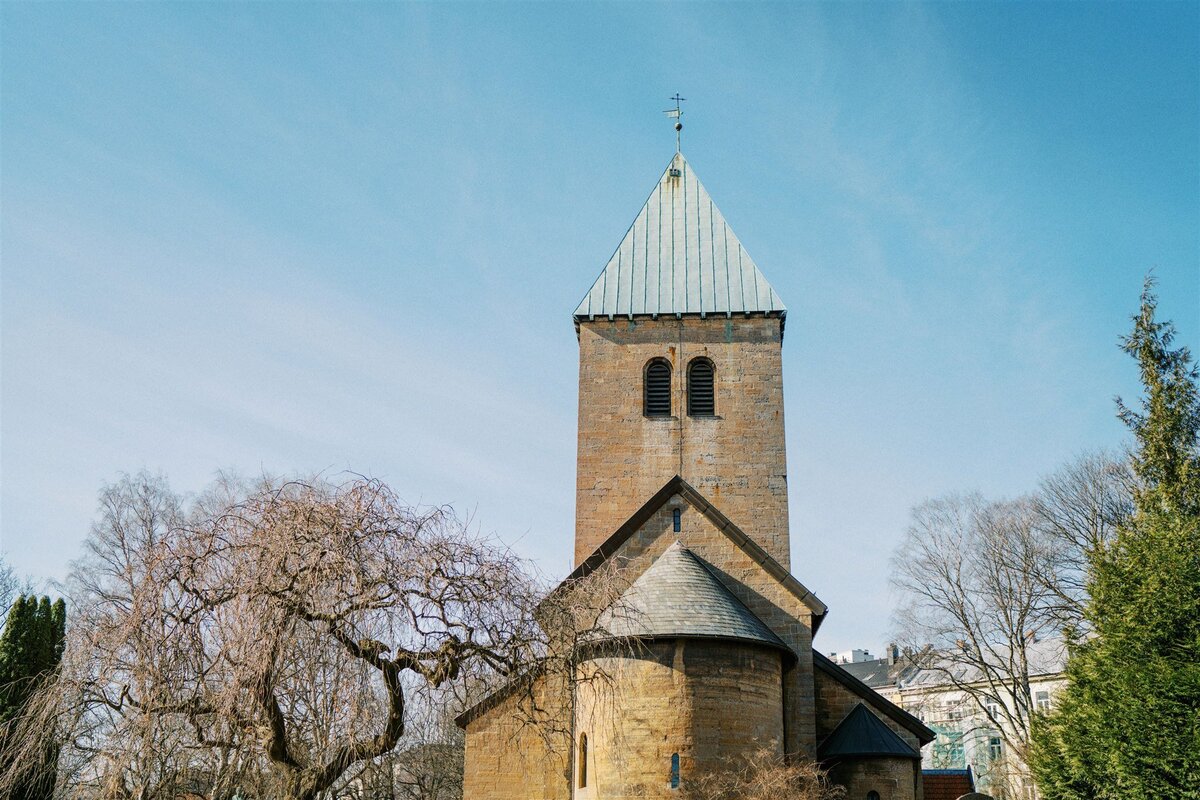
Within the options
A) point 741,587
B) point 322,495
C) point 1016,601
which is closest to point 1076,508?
point 1016,601

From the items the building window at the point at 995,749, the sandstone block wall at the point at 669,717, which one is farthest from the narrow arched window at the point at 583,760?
the building window at the point at 995,749

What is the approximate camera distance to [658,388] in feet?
70.1

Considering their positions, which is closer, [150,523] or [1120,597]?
[1120,597]

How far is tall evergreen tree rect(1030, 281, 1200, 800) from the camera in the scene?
1337 cm

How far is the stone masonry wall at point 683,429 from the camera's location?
20281 millimetres

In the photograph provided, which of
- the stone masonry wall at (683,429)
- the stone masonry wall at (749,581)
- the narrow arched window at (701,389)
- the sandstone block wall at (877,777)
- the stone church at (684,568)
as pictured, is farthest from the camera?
the narrow arched window at (701,389)

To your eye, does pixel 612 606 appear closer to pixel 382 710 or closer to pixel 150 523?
pixel 382 710

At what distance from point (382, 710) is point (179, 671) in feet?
5.78

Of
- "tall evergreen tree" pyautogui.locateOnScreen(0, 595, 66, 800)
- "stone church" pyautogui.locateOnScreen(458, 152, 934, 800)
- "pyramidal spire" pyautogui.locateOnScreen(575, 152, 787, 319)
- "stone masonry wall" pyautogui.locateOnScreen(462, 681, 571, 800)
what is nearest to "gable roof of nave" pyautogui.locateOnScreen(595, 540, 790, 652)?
"stone church" pyautogui.locateOnScreen(458, 152, 934, 800)

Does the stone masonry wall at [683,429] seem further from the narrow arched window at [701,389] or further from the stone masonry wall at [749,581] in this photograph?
the stone masonry wall at [749,581]

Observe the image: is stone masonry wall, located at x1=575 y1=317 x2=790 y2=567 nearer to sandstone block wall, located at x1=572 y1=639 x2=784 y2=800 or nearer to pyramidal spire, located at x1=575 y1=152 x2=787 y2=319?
pyramidal spire, located at x1=575 y1=152 x2=787 y2=319

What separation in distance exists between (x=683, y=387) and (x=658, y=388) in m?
0.57

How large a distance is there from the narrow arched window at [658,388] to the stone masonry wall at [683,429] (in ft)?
0.50

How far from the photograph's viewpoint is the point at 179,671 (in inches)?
339
